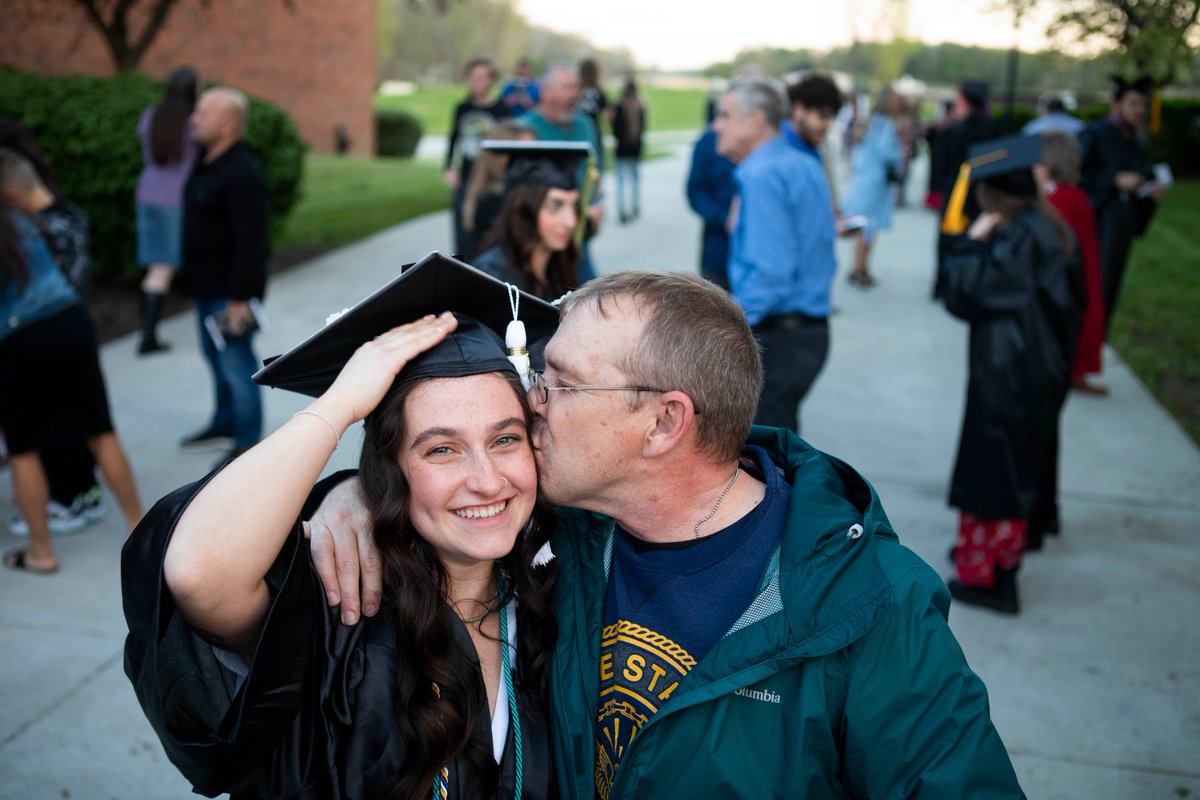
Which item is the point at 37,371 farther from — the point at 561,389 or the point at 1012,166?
the point at 1012,166

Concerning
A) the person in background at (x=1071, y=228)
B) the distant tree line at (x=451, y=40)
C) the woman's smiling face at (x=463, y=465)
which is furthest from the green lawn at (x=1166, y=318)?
the distant tree line at (x=451, y=40)

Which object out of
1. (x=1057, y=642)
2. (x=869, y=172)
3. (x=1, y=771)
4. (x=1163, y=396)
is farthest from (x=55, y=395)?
(x=869, y=172)

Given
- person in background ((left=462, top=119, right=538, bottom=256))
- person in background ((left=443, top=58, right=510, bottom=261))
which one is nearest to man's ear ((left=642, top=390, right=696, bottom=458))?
person in background ((left=462, top=119, right=538, bottom=256))

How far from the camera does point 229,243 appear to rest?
597cm

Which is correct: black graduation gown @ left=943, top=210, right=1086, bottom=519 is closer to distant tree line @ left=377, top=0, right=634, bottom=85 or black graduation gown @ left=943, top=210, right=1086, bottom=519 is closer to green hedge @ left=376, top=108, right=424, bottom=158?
green hedge @ left=376, top=108, right=424, bottom=158

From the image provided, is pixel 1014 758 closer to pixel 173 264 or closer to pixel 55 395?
pixel 55 395

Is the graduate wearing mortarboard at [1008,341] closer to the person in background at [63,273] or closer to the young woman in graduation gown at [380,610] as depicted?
the young woman in graduation gown at [380,610]

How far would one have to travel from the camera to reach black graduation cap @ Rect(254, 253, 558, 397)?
1.95m

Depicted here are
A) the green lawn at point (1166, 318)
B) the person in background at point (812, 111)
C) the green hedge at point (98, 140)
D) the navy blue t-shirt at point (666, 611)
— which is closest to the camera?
the navy blue t-shirt at point (666, 611)

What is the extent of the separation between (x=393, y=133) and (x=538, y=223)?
2493 centimetres

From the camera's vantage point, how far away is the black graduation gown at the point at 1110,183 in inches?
332

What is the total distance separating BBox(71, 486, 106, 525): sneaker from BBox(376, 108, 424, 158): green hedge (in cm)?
2371

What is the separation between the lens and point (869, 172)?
39.7 feet

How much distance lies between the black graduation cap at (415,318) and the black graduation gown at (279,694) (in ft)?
1.16
